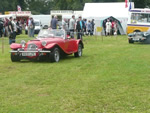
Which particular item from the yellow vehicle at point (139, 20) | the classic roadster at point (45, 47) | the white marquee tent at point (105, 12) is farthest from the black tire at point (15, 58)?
the white marquee tent at point (105, 12)

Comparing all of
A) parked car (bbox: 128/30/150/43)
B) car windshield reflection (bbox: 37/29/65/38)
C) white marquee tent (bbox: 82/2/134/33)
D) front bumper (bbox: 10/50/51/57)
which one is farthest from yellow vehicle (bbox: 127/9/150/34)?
front bumper (bbox: 10/50/51/57)

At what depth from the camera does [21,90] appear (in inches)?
263

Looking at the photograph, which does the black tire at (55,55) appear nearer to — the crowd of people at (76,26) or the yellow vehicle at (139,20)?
the crowd of people at (76,26)

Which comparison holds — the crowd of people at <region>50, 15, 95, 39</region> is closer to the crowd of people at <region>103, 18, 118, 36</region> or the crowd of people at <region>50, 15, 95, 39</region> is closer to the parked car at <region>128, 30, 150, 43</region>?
the crowd of people at <region>103, 18, 118, 36</region>

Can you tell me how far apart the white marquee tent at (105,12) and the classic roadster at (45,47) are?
65.0ft

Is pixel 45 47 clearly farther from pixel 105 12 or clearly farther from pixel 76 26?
pixel 105 12

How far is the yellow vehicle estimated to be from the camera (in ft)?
79.4

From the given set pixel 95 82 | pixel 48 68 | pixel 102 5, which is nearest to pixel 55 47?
pixel 48 68

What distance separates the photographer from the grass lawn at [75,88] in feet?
17.6

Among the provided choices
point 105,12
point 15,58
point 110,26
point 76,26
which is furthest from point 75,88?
point 105,12

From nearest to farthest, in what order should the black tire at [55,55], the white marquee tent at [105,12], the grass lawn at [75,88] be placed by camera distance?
the grass lawn at [75,88], the black tire at [55,55], the white marquee tent at [105,12]

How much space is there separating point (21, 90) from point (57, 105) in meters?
1.51

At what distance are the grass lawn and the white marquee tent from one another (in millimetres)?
21825

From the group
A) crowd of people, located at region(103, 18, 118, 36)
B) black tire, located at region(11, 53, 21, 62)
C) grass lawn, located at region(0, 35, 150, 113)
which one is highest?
crowd of people, located at region(103, 18, 118, 36)
